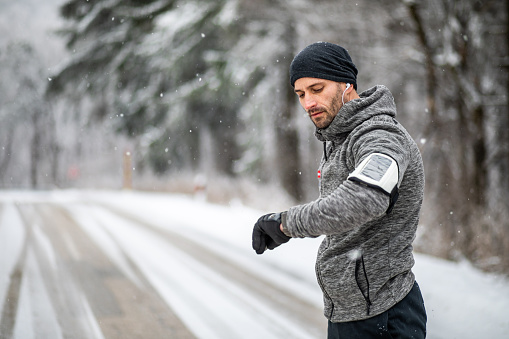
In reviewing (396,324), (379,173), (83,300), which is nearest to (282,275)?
(83,300)

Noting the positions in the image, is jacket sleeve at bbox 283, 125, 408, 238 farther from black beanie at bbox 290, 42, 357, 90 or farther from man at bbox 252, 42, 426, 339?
black beanie at bbox 290, 42, 357, 90

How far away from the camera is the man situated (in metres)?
1.28

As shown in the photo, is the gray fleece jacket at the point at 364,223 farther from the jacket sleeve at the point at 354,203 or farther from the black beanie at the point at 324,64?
the black beanie at the point at 324,64

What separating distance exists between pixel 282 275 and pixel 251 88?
9.58m

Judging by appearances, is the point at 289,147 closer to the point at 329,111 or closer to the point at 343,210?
the point at 329,111

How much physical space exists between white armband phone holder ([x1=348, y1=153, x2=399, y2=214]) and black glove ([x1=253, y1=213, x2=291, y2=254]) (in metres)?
0.32

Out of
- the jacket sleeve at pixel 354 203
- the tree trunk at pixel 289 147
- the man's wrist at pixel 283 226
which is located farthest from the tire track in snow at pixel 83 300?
the tree trunk at pixel 289 147

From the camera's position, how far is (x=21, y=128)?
9.55m

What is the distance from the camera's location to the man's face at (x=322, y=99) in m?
1.57

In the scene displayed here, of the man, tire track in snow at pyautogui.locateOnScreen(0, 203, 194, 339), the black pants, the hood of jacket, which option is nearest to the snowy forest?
tire track in snow at pyautogui.locateOnScreen(0, 203, 194, 339)

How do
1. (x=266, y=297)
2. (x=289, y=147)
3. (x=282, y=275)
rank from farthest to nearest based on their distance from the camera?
(x=289, y=147)
(x=282, y=275)
(x=266, y=297)

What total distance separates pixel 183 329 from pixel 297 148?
33.0 feet

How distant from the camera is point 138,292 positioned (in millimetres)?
4770

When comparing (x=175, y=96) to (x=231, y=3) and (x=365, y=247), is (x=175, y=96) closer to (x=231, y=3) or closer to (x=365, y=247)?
(x=231, y=3)
